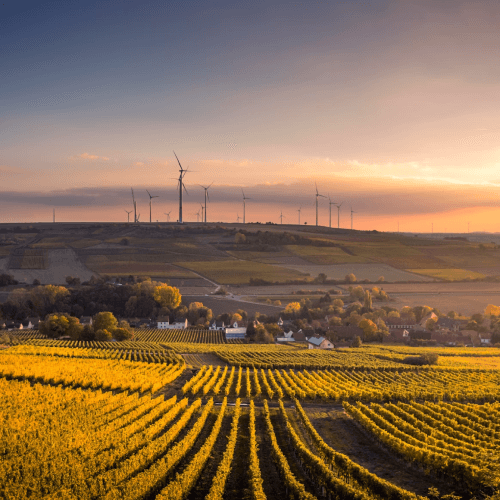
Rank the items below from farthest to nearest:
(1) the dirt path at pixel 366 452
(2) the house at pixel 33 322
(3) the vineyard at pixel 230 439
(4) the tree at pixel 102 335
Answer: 1. (2) the house at pixel 33 322
2. (4) the tree at pixel 102 335
3. (1) the dirt path at pixel 366 452
4. (3) the vineyard at pixel 230 439

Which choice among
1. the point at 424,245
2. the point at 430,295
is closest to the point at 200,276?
the point at 430,295

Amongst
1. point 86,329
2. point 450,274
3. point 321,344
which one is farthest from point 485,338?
point 86,329

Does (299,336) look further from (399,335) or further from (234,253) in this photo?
(234,253)

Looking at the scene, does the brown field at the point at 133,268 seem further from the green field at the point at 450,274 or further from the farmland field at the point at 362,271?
the green field at the point at 450,274

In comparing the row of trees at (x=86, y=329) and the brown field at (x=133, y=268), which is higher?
the brown field at (x=133, y=268)

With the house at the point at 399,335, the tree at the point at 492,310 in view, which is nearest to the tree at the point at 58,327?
the house at the point at 399,335

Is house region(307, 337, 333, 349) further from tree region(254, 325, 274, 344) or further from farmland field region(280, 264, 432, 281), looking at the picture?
farmland field region(280, 264, 432, 281)
